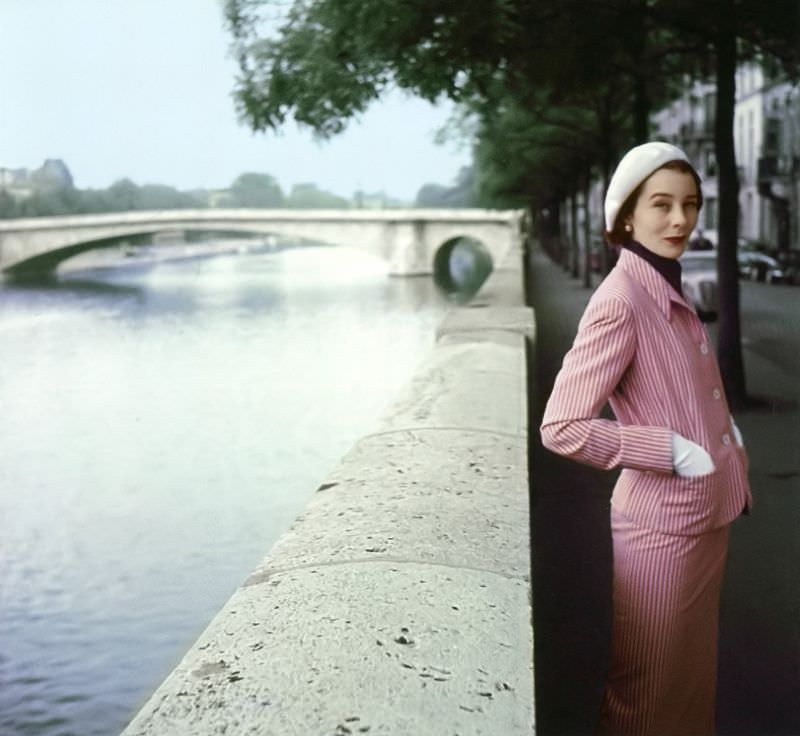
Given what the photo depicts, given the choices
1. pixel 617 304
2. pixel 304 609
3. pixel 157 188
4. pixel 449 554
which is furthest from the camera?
pixel 157 188

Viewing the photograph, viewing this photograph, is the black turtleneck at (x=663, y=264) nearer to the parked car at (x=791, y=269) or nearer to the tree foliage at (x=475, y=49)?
the tree foliage at (x=475, y=49)

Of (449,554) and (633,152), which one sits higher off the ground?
(633,152)

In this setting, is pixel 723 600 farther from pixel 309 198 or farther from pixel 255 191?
pixel 309 198

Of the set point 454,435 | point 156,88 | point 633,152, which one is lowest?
point 454,435

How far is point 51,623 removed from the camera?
8898mm

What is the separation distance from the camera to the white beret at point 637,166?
6.73 ft

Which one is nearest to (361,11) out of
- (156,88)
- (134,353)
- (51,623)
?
(156,88)

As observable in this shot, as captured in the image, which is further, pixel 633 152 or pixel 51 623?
pixel 51 623

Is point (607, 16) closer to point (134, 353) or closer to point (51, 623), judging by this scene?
point (51, 623)

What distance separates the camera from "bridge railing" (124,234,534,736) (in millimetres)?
1494

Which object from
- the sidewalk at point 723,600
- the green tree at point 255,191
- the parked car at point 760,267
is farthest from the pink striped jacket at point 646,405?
the parked car at point 760,267

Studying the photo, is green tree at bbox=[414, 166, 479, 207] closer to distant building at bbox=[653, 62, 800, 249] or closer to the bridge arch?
the bridge arch

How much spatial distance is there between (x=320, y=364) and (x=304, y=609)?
62.3 ft

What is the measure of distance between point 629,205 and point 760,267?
2575 cm
